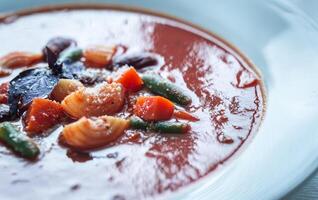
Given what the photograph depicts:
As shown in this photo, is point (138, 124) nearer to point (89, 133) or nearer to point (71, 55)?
point (89, 133)

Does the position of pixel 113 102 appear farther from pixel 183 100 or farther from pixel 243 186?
pixel 243 186

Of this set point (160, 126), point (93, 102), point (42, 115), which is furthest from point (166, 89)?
point (42, 115)

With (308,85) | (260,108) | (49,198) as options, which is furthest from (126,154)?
(308,85)

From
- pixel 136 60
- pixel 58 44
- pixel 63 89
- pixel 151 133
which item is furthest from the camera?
pixel 58 44

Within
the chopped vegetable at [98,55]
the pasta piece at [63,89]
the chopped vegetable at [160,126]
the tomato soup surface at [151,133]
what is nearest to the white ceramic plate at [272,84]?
the tomato soup surface at [151,133]

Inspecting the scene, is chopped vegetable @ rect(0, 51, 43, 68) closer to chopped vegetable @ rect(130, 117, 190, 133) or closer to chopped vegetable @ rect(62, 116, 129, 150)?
chopped vegetable @ rect(62, 116, 129, 150)

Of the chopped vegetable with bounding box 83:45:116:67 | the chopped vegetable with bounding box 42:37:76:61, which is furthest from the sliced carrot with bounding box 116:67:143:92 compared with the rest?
the chopped vegetable with bounding box 42:37:76:61

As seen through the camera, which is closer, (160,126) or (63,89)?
(160,126)
